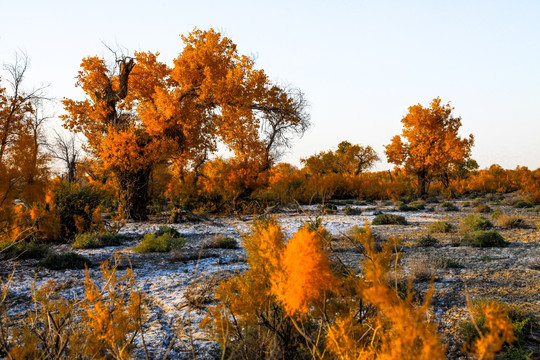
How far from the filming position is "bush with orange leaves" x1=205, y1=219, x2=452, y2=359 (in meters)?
1.32

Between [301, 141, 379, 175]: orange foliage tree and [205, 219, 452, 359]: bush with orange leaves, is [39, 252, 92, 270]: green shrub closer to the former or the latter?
[205, 219, 452, 359]: bush with orange leaves

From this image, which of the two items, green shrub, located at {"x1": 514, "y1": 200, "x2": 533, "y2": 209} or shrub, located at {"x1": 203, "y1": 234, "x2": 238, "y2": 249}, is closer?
shrub, located at {"x1": 203, "y1": 234, "x2": 238, "y2": 249}

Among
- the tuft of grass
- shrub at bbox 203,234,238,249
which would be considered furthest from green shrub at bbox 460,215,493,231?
shrub at bbox 203,234,238,249

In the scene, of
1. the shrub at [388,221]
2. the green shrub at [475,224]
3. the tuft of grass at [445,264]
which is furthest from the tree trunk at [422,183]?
the tuft of grass at [445,264]

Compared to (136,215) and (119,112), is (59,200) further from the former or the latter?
(119,112)

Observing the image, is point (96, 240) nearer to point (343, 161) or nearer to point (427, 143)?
point (427, 143)

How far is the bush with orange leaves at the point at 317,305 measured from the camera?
1.32 meters

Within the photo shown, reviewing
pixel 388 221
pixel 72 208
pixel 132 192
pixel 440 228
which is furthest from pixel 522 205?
pixel 72 208

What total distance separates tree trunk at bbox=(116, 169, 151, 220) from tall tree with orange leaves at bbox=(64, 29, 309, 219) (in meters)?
0.03

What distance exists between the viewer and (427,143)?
2391cm

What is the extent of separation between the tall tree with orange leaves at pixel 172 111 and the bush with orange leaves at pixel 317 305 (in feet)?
35.9

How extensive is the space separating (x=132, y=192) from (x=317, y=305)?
1250 cm

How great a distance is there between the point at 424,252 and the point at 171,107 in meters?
8.88

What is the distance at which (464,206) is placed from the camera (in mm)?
19016
